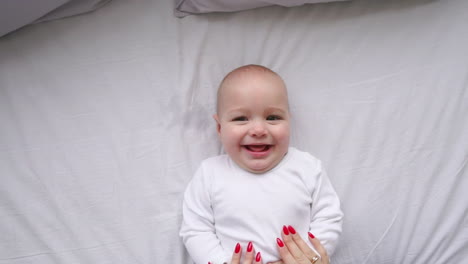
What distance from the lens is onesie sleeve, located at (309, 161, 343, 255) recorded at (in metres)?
0.96

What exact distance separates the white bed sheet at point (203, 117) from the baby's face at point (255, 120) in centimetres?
14

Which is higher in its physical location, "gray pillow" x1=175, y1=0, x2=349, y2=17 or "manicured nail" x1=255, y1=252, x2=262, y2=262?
"gray pillow" x1=175, y1=0, x2=349, y2=17

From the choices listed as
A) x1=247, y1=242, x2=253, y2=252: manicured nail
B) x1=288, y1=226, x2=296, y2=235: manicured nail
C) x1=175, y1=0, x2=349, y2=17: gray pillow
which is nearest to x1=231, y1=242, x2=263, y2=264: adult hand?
x1=247, y1=242, x2=253, y2=252: manicured nail

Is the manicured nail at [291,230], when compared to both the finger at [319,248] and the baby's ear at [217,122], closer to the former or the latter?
the finger at [319,248]

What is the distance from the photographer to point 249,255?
91 centimetres

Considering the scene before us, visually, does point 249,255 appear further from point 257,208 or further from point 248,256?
point 257,208

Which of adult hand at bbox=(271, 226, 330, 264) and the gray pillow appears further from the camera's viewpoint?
the gray pillow

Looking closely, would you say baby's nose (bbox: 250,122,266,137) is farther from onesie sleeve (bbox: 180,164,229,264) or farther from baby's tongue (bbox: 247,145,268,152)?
onesie sleeve (bbox: 180,164,229,264)

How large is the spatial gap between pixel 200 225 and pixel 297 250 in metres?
0.27

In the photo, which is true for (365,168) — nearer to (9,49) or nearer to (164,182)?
(164,182)

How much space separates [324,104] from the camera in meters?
1.11

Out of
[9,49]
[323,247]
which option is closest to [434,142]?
[323,247]

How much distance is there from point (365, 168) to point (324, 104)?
0.23m

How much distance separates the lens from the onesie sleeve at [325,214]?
0.96 metres
